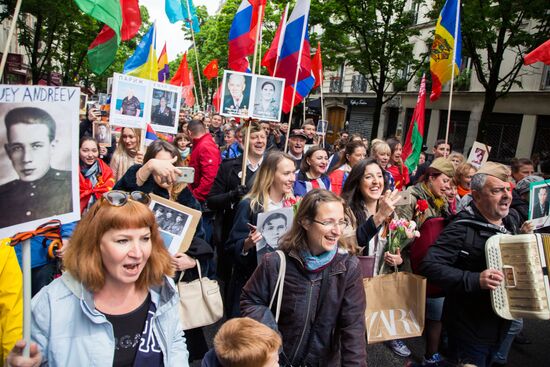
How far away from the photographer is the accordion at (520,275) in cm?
267

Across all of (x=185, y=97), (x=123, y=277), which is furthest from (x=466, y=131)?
(x=123, y=277)

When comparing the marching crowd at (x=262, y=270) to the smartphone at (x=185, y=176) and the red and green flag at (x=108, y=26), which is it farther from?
the red and green flag at (x=108, y=26)

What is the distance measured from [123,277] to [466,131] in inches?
886

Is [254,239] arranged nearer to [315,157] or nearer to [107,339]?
[107,339]

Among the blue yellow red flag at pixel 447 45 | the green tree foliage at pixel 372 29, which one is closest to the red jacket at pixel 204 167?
the blue yellow red flag at pixel 447 45

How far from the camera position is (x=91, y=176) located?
4.14 meters

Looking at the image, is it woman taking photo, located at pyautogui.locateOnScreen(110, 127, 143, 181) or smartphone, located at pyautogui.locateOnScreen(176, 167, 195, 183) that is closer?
smartphone, located at pyautogui.locateOnScreen(176, 167, 195, 183)

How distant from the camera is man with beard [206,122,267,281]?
442cm

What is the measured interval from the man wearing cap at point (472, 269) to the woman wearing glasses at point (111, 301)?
71.4 inches

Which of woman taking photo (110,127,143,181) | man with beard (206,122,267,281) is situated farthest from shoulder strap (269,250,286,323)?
woman taking photo (110,127,143,181)

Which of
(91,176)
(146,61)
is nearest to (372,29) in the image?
(146,61)

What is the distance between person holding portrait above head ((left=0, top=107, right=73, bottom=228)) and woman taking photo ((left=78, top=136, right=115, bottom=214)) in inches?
75.1

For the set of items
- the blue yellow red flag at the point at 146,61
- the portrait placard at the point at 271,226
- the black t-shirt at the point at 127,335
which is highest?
the blue yellow red flag at the point at 146,61

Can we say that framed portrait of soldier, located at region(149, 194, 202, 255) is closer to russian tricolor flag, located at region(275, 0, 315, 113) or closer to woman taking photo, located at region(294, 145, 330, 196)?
woman taking photo, located at region(294, 145, 330, 196)
